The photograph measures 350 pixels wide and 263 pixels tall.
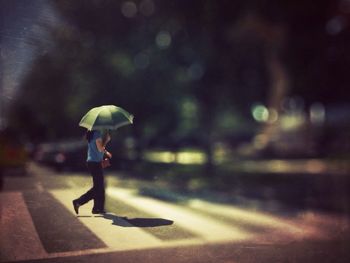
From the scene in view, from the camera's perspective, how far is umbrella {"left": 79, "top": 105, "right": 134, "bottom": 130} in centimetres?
203

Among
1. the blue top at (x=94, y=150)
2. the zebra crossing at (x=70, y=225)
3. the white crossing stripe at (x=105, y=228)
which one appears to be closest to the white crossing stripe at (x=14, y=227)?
the zebra crossing at (x=70, y=225)

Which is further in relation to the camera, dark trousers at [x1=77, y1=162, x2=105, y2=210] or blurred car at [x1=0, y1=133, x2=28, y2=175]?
blurred car at [x1=0, y1=133, x2=28, y2=175]

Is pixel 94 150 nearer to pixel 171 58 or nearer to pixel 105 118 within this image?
pixel 105 118

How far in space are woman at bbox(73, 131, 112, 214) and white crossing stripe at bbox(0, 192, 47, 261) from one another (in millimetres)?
271

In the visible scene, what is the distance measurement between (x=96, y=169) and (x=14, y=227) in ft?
1.68

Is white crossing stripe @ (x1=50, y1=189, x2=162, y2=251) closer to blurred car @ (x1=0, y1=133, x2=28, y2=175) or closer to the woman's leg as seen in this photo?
the woman's leg

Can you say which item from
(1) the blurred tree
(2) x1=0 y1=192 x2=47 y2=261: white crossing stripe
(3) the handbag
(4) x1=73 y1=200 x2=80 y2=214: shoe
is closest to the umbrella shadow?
(4) x1=73 y1=200 x2=80 y2=214: shoe

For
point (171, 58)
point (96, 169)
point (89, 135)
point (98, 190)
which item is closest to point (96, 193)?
point (98, 190)

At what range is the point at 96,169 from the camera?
2.05 metres

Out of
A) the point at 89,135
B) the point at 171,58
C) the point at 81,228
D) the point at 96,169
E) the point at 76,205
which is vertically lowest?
the point at 81,228

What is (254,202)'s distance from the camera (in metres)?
11.0

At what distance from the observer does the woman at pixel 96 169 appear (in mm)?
2021

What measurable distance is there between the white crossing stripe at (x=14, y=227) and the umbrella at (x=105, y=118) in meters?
0.54

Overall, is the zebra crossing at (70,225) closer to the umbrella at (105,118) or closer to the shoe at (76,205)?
the shoe at (76,205)
